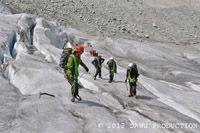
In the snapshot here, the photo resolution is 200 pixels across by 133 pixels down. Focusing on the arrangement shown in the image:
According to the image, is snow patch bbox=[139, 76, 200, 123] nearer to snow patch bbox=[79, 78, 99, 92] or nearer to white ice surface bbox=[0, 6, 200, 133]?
white ice surface bbox=[0, 6, 200, 133]

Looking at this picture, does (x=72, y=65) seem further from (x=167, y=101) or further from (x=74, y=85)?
(x=167, y=101)

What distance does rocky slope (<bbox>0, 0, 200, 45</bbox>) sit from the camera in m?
53.8

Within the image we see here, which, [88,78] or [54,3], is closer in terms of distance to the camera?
[88,78]

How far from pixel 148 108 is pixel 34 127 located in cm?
637

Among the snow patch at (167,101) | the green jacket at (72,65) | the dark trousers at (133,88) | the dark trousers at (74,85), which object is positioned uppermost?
the green jacket at (72,65)

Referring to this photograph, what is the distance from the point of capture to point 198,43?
2120 inches

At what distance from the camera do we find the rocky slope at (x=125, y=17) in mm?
53812

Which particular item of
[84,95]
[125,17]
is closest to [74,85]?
[84,95]

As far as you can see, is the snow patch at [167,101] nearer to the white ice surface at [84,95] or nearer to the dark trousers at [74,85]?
the white ice surface at [84,95]

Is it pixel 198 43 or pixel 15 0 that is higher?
pixel 15 0

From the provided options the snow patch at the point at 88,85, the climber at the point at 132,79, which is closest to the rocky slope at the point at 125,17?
the snow patch at the point at 88,85

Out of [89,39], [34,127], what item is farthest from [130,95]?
[89,39]

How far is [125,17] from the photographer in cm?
5947

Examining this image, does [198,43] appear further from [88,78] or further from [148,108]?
[148,108]
